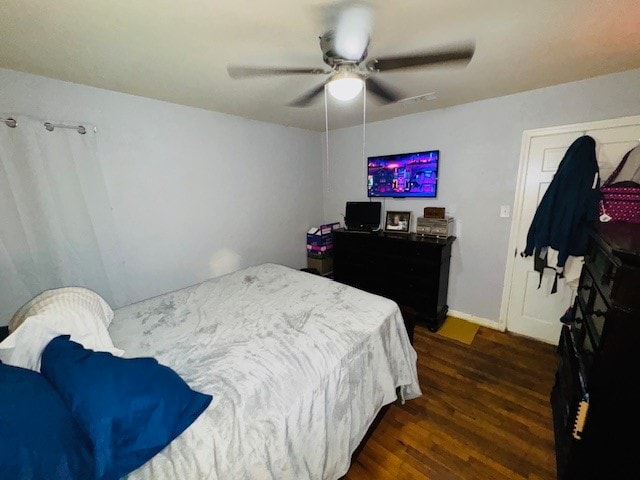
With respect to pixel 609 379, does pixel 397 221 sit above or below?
above

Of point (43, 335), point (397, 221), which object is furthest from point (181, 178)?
point (397, 221)

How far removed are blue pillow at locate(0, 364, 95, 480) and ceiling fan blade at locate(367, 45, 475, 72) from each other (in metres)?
1.82

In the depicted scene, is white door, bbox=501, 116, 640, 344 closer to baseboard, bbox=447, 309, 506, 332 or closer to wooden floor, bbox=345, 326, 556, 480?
baseboard, bbox=447, 309, 506, 332

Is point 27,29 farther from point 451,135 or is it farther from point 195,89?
point 451,135

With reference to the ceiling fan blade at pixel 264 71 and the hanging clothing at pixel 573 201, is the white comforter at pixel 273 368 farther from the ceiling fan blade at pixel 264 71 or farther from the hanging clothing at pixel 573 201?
the hanging clothing at pixel 573 201

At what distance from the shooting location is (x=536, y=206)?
236cm

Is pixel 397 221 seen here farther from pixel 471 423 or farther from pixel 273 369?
pixel 273 369

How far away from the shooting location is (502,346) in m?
2.46

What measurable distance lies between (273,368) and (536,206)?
→ 2.68 meters

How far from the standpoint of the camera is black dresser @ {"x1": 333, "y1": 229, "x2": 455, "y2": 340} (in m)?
2.66

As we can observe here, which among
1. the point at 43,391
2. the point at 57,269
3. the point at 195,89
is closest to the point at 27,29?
the point at 195,89

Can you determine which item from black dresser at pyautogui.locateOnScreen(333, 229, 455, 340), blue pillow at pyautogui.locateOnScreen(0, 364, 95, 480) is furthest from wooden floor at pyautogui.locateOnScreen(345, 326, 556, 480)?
blue pillow at pyautogui.locateOnScreen(0, 364, 95, 480)

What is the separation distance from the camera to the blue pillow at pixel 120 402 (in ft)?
2.47

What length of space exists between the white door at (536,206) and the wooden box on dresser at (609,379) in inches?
45.3
